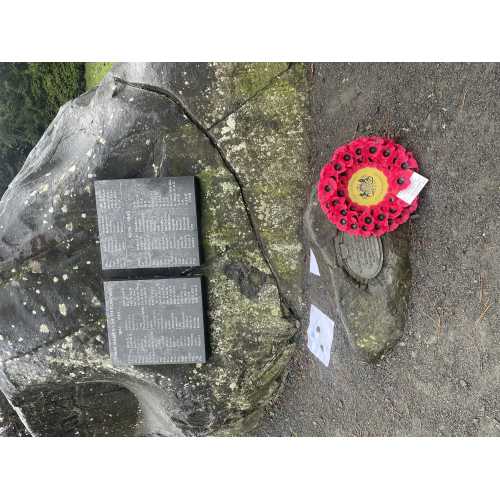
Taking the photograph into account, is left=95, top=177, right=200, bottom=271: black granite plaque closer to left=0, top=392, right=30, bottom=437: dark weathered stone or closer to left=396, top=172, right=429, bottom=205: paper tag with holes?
left=396, top=172, right=429, bottom=205: paper tag with holes

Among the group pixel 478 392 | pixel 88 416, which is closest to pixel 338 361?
pixel 478 392

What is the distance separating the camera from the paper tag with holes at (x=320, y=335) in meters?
3.04

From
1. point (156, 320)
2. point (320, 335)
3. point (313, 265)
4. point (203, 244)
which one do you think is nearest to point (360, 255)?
point (313, 265)

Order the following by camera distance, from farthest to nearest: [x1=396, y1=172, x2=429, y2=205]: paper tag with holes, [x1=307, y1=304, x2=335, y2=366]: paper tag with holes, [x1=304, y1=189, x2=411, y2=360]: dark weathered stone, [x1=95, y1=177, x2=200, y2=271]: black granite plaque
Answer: [x1=307, y1=304, x2=335, y2=366]: paper tag with holes → [x1=95, y1=177, x2=200, y2=271]: black granite plaque → [x1=304, y1=189, x2=411, y2=360]: dark weathered stone → [x1=396, y1=172, x2=429, y2=205]: paper tag with holes

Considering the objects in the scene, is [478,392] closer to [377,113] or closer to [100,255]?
[377,113]

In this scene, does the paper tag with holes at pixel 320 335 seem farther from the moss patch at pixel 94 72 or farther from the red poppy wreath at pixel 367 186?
the moss patch at pixel 94 72

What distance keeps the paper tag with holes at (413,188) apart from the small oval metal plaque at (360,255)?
0.29 meters

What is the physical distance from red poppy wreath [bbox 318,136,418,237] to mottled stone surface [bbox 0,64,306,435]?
42 centimetres

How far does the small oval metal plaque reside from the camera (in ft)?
8.61

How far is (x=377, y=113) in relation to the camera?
8.54 feet

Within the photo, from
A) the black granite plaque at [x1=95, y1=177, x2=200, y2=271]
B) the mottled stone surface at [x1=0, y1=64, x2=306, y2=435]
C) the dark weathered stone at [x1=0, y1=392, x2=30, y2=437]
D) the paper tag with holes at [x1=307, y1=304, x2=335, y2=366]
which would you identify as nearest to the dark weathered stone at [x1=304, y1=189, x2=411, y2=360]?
the paper tag with holes at [x1=307, y1=304, x2=335, y2=366]

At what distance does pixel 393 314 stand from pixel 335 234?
23.2 inches

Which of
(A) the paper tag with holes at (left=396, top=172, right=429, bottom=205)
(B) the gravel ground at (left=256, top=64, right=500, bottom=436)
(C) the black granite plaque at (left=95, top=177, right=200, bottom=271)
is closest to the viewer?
(B) the gravel ground at (left=256, top=64, right=500, bottom=436)

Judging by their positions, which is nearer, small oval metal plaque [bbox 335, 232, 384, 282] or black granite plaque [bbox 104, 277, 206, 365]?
small oval metal plaque [bbox 335, 232, 384, 282]
